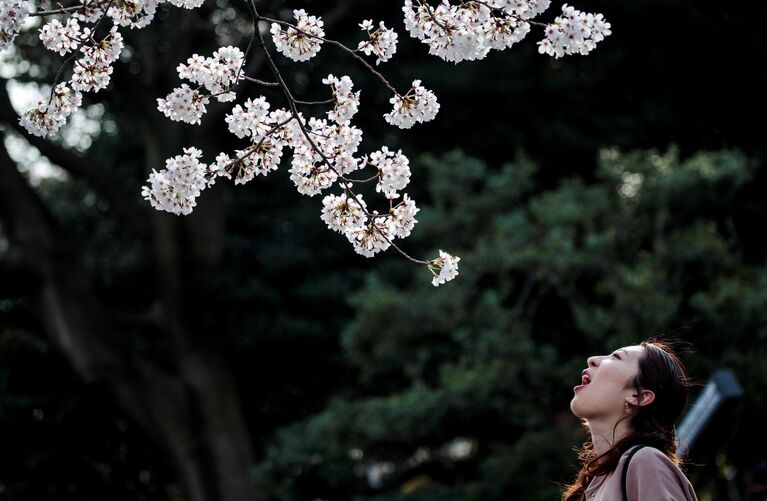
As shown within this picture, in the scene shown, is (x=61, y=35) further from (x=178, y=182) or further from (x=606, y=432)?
(x=606, y=432)

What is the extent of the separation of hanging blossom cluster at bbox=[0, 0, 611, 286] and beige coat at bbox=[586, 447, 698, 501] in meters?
0.83

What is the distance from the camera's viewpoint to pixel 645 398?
199 cm


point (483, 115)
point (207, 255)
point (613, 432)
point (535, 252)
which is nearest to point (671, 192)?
point (535, 252)

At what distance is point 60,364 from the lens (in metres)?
9.29

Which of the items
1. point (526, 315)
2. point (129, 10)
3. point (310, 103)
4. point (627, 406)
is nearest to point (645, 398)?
point (627, 406)

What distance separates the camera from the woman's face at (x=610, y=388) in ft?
6.57

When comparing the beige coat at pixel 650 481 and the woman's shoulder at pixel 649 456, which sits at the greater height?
the woman's shoulder at pixel 649 456

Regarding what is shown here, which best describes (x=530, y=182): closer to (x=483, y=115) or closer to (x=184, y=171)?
(x=483, y=115)

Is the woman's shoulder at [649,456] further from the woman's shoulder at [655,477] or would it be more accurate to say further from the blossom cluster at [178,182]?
the blossom cluster at [178,182]

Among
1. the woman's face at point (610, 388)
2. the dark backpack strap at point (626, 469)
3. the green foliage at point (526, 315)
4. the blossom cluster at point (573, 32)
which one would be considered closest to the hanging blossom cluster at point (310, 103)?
the blossom cluster at point (573, 32)

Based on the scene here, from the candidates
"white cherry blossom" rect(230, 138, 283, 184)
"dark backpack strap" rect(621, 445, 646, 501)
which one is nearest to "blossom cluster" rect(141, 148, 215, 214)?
"white cherry blossom" rect(230, 138, 283, 184)

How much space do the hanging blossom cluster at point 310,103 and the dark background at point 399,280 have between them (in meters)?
3.94

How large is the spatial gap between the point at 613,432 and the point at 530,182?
565 centimetres

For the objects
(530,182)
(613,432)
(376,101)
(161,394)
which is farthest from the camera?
(376,101)
